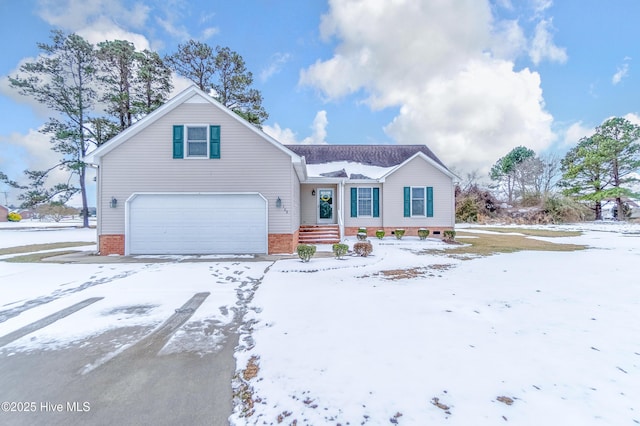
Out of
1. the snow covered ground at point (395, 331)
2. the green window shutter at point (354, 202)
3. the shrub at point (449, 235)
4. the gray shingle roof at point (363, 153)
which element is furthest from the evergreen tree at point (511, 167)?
the snow covered ground at point (395, 331)

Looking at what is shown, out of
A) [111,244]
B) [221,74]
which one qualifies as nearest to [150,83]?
[221,74]

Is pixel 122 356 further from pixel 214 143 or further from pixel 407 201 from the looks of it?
pixel 407 201

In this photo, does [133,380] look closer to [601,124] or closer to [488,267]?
[488,267]

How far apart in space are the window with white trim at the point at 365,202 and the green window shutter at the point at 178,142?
9316 millimetres

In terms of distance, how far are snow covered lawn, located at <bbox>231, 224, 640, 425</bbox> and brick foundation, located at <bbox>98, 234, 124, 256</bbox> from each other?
24.1 feet

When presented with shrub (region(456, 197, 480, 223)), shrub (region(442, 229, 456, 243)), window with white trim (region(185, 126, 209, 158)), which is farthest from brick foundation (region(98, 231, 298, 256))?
shrub (region(456, 197, 480, 223))

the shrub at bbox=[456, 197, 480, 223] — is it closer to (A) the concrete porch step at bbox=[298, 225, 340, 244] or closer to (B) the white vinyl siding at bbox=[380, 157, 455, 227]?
(B) the white vinyl siding at bbox=[380, 157, 455, 227]

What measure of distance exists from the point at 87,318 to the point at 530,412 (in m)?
6.00

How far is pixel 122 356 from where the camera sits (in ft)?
10.6

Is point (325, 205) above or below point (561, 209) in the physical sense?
above

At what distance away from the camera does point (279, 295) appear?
538 cm

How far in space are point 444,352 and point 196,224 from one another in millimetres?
9463

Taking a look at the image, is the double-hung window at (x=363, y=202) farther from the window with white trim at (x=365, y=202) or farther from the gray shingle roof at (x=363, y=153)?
the gray shingle roof at (x=363, y=153)

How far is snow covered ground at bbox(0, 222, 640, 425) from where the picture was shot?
7.46ft
